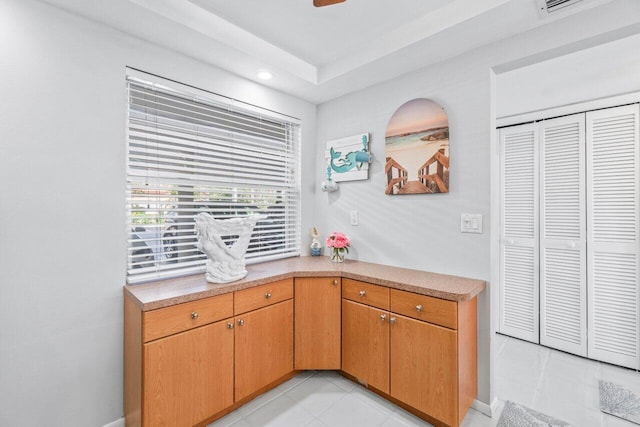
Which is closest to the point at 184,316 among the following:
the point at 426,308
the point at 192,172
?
the point at 192,172

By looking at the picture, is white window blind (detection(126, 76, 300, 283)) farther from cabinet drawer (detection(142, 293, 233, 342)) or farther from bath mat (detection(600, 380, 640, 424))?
bath mat (detection(600, 380, 640, 424))

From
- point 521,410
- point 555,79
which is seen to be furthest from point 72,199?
point 555,79

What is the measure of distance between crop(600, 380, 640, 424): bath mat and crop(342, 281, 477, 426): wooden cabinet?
0.92 m

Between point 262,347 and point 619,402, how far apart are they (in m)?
2.50

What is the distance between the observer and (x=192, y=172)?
2160 mm

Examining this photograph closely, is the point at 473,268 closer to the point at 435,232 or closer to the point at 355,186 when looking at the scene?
the point at 435,232

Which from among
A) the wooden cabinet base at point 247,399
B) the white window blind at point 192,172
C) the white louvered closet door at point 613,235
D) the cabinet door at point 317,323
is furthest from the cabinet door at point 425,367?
the white louvered closet door at point 613,235

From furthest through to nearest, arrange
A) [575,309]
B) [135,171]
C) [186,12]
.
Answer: [575,309]
[135,171]
[186,12]

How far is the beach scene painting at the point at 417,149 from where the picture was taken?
212 centimetres

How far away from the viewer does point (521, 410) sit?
1.89m

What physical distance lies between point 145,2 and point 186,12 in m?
0.22

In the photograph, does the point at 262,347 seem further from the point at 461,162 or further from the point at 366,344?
the point at 461,162

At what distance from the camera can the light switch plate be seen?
196 centimetres

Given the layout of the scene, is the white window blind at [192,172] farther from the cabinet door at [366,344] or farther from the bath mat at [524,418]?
the bath mat at [524,418]
